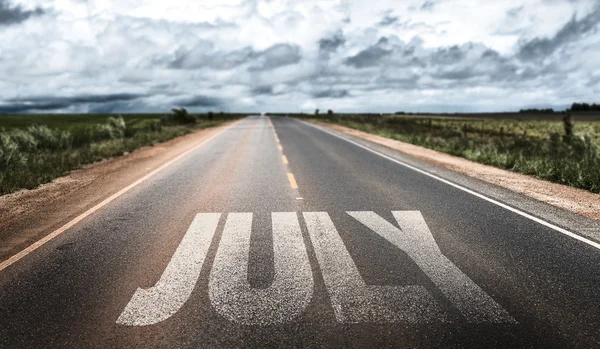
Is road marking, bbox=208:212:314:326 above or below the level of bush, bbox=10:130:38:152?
above

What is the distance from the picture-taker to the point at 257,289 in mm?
4160

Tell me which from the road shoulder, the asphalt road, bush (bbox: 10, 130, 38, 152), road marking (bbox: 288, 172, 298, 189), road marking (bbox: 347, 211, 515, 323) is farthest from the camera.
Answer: bush (bbox: 10, 130, 38, 152)

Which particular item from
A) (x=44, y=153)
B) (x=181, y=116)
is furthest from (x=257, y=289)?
(x=181, y=116)

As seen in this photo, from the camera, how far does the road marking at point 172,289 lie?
12.0ft

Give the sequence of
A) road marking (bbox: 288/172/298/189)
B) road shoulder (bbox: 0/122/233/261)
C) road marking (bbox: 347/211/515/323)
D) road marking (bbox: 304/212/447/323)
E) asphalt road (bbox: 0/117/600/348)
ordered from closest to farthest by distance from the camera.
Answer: asphalt road (bbox: 0/117/600/348) < road marking (bbox: 304/212/447/323) < road marking (bbox: 347/211/515/323) < road shoulder (bbox: 0/122/233/261) < road marking (bbox: 288/172/298/189)

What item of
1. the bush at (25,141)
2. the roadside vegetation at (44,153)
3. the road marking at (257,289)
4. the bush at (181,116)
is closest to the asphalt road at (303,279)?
the road marking at (257,289)

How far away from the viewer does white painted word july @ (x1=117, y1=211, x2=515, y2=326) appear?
3664 mm

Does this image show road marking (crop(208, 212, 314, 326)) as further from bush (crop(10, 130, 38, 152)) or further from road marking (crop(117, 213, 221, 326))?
bush (crop(10, 130, 38, 152))

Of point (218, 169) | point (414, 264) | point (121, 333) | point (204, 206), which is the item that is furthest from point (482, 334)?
point (218, 169)

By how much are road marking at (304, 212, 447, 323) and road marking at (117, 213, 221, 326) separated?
4.38 ft

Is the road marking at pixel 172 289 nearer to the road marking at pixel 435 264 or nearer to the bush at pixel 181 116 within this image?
the road marking at pixel 435 264

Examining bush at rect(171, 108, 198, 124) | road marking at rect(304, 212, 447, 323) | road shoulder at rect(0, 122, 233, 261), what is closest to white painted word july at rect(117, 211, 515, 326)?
road marking at rect(304, 212, 447, 323)

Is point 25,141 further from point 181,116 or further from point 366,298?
point 181,116

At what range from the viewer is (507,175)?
12203 mm
